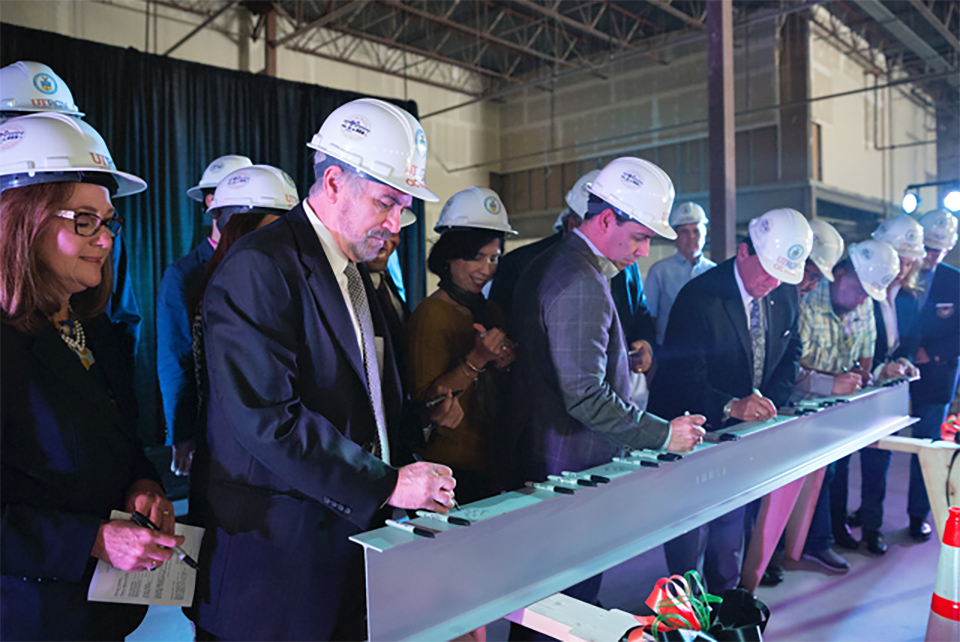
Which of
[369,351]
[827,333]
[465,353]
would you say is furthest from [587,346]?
[827,333]

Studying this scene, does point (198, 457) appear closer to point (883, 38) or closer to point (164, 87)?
point (164, 87)

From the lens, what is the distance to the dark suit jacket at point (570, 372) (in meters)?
2.13

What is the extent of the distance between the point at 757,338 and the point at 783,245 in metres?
0.41

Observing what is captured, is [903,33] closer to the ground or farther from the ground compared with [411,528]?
farther from the ground

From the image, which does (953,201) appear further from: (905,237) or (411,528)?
(411,528)

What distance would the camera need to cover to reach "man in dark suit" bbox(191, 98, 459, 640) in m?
1.37

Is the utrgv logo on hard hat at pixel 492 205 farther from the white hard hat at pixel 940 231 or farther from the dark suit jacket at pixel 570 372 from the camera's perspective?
the white hard hat at pixel 940 231

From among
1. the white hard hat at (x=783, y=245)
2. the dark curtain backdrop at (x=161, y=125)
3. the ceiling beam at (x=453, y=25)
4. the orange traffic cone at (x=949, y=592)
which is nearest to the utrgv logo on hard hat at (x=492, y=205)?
the white hard hat at (x=783, y=245)

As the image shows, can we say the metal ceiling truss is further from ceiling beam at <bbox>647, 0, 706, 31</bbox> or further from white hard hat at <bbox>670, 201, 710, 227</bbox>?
white hard hat at <bbox>670, 201, 710, 227</bbox>

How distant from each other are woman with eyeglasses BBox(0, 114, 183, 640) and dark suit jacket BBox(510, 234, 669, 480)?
1194mm

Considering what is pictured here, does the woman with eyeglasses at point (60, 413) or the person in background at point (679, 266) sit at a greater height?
the person in background at point (679, 266)

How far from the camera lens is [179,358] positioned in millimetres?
2398

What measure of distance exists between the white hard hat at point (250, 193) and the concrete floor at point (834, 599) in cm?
179

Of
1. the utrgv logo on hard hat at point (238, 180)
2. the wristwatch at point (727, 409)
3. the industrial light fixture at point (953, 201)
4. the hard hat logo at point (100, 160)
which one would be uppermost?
the industrial light fixture at point (953, 201)
